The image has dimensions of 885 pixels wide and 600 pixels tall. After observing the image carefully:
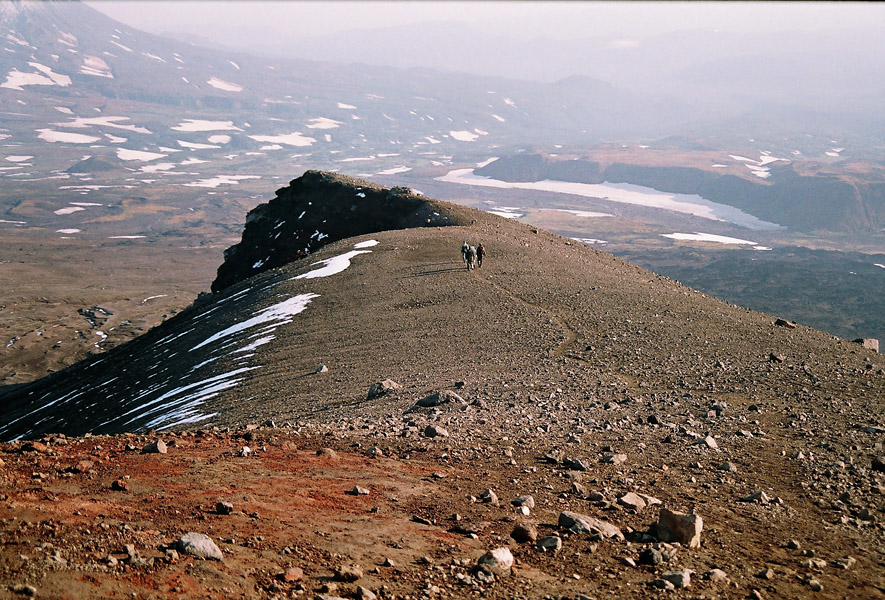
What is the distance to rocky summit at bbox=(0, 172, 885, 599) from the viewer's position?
32.9 feet

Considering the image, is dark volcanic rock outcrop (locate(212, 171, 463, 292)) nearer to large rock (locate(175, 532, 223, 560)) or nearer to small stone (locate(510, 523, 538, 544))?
small stone (locate(510, 523, 538, 544))

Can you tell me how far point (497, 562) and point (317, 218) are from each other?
59.1 meters

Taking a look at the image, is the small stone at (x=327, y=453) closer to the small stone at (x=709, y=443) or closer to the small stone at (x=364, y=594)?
the small stone at (x=364, y=594)

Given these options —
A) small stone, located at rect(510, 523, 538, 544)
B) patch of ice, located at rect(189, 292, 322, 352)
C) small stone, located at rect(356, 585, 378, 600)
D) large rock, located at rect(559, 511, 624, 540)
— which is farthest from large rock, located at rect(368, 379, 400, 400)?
patch of ice, located at rect(189, 292, 322, 352)

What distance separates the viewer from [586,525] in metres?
11.8

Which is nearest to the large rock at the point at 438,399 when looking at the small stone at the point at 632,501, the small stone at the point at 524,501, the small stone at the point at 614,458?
the small stone at the point at 614,458

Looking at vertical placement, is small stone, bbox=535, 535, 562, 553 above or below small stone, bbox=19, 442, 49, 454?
below

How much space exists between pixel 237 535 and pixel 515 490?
18.0ft

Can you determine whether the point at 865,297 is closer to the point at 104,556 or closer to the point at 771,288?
the point at 771,288

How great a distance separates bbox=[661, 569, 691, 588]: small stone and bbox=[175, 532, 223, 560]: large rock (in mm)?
6266

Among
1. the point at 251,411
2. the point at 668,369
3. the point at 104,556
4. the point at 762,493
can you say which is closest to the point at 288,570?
the point at 104,556

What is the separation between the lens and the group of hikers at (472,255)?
3944 centimetres

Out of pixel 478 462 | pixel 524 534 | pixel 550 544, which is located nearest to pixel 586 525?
pixel 550 544

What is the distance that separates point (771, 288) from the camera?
428 ft
